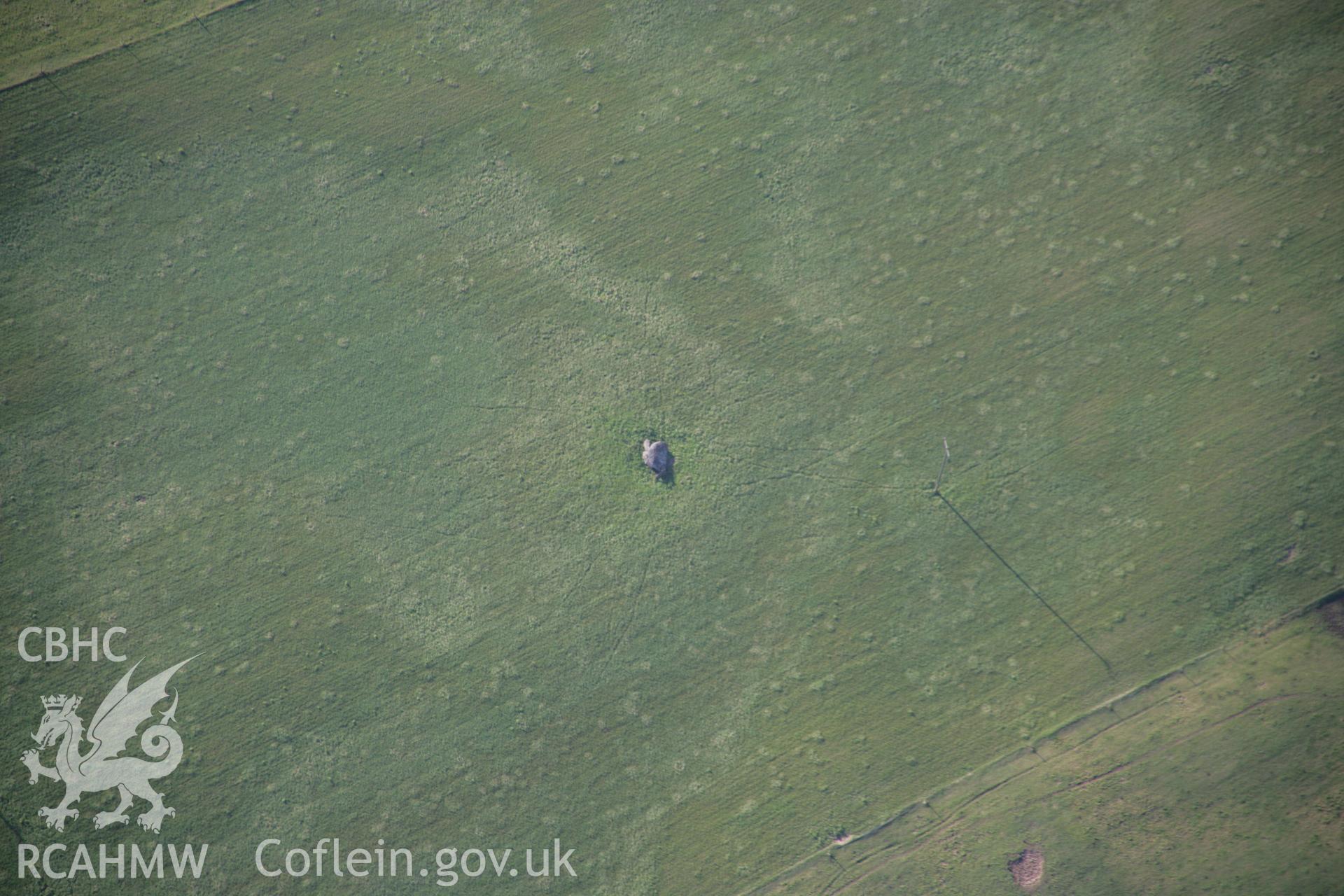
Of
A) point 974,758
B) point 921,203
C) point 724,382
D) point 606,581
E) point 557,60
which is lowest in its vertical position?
point 974,758

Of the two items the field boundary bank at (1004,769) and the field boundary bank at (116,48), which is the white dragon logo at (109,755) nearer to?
the field boundary bank at (1004,769)

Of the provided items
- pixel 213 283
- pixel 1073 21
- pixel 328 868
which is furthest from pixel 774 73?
pixel 328 868

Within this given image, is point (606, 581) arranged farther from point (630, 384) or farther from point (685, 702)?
point (630, 384)

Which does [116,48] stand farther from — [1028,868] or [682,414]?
[1028,868]

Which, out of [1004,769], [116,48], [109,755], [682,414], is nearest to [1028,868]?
[1004,769]

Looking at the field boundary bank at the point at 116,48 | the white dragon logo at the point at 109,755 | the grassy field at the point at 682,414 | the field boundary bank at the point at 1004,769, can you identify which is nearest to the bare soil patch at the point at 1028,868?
the grassy field at the point at 682,414
